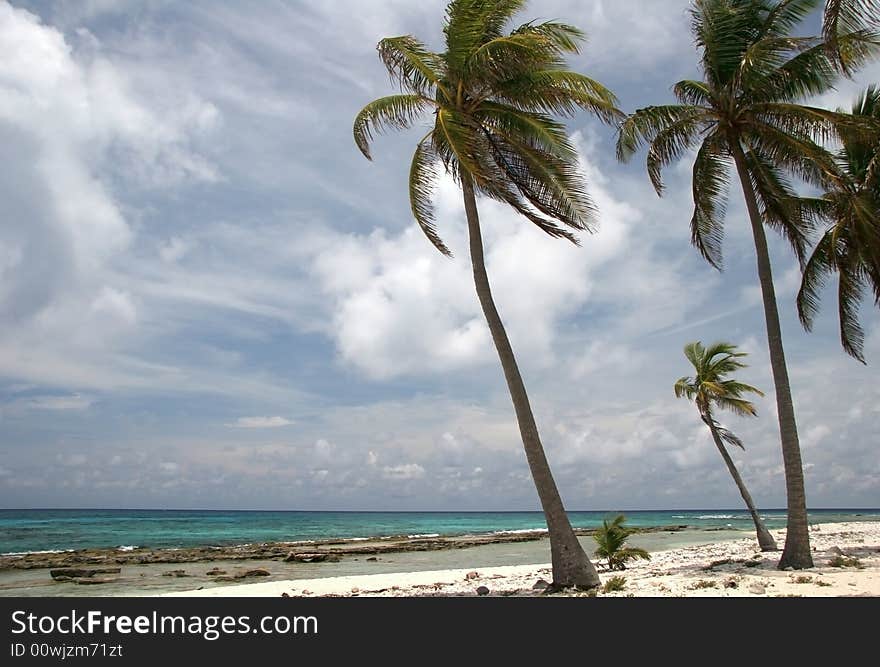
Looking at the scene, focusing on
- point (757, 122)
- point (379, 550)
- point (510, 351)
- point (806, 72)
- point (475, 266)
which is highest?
point (806, 72)

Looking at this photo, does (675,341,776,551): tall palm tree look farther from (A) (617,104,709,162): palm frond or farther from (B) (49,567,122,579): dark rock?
(B) (49,567,122,579): dark rock

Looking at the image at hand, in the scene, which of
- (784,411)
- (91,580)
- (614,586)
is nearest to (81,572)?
(91,580)

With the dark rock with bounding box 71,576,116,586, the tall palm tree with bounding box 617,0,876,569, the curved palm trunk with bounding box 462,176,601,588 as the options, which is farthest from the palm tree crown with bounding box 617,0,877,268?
the dark rock with bounding box 71,576,116,586

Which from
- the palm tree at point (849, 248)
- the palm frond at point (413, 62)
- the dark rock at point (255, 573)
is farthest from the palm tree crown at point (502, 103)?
the dark rock at point (255, 573)

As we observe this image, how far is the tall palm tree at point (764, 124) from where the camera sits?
12.6 meters

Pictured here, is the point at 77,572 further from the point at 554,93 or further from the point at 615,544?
the point at 554,93

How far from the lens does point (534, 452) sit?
12.3 metres

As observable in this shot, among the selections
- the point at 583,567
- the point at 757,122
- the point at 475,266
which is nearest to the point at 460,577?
the point at 583,567

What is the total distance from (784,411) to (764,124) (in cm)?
Answer: 596

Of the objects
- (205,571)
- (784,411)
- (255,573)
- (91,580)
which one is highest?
(784,411)

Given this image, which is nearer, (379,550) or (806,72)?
(806,72)
